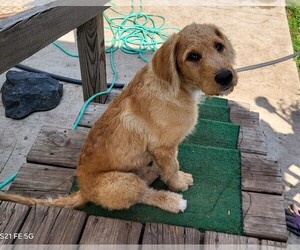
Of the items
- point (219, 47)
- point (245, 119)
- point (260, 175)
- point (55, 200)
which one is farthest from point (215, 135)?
point (55, 200)

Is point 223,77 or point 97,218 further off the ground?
point 223,77

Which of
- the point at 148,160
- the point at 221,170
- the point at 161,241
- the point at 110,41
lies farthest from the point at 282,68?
the point at 161,241

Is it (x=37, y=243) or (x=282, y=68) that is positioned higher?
(x=37, y=243)

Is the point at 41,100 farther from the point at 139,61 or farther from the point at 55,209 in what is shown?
the point at 55,209

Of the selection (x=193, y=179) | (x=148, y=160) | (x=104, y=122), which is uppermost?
(x=104, y=122)

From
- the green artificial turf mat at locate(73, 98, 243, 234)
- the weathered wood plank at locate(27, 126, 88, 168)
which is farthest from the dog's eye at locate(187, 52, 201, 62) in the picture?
the weathered wood plank at locate(27, 126, 88, 168)

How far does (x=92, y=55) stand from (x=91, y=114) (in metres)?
0.65

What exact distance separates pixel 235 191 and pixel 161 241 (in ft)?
2.58

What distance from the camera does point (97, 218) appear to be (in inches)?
99.7

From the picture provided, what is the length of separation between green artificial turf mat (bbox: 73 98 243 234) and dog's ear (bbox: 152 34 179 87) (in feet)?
3.16

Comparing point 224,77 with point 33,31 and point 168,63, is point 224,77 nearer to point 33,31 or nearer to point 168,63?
A: point 168,63

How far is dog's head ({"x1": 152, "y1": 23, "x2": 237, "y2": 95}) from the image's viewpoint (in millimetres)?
2283

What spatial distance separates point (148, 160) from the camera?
110 inches

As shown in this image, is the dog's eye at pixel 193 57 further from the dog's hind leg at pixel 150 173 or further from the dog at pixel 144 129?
the dog's hind leg at pixel 150 173
